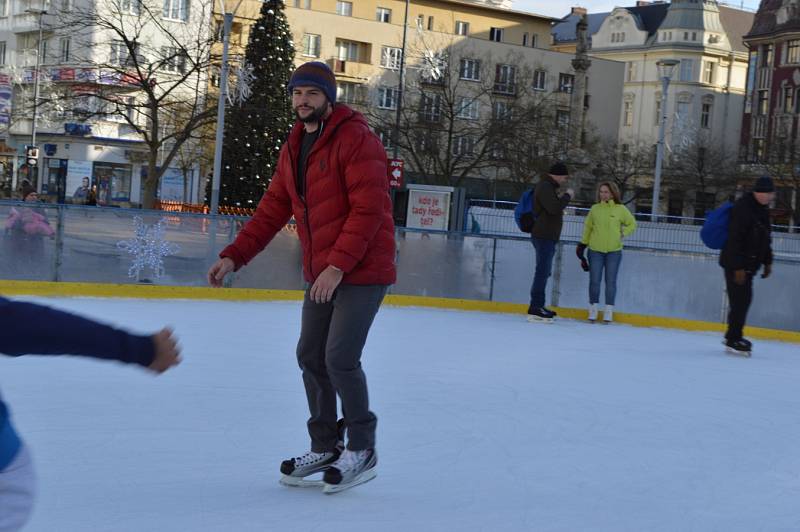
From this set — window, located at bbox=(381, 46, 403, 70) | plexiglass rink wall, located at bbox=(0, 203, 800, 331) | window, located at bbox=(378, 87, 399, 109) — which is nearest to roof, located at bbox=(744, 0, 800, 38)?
window, located at bbox=(381, 46, 403, 70)

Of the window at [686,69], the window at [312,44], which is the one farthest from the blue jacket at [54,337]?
the window at [686,69]

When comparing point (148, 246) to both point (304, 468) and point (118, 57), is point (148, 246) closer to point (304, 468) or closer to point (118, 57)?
point (304, 468)

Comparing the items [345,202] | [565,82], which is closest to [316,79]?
[345,202]

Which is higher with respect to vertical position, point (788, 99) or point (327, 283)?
point (788, 99)

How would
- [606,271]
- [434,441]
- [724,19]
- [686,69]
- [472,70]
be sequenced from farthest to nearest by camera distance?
[724,19]
[686,69]
[472,70]
[606,271]
[434,441]

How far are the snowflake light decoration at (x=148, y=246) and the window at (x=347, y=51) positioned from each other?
5066 cm

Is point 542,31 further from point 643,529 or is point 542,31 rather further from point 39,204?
point 643,529

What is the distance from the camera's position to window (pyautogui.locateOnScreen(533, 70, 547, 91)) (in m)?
65.6

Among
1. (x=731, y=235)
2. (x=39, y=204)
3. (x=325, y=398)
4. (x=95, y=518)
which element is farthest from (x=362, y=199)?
(x=39, y=204)

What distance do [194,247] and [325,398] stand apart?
8.22 metres

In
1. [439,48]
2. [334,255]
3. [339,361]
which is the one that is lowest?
[339,361]

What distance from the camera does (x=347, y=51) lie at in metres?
62.3

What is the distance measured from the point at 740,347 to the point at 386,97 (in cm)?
5330

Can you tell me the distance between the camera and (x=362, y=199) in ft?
13.4
